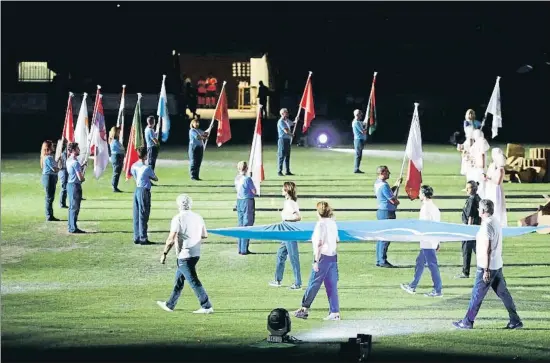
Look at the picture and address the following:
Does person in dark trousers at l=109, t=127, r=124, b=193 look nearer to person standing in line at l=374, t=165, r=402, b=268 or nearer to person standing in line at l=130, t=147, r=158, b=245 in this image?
person standing in line at l=130, t=147, r=158, b=245

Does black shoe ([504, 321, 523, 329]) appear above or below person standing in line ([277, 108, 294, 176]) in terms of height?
below

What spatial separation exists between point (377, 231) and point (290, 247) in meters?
1.40

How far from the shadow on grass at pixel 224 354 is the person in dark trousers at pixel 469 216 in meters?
5.37

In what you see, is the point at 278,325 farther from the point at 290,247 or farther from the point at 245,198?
the point at 245,198

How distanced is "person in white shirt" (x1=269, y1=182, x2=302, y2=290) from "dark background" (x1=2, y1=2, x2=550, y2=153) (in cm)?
3351

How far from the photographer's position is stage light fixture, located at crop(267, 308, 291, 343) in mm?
18062

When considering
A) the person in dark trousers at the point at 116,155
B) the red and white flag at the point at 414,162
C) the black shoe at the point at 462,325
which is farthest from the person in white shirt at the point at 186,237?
the person in dark trousers at the point at 116,155

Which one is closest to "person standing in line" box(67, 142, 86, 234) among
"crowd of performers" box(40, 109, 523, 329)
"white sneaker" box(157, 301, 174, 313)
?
"crowd of performers" box(40, 109, 523, 329)

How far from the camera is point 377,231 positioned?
22.7m

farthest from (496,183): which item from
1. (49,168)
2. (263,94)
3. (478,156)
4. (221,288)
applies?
(263,94)

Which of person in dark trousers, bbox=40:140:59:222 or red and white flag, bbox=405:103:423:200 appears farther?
person in dark trousers, bbox=40:140:59:222

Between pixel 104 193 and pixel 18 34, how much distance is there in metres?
25.6

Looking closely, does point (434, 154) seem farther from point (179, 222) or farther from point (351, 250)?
point (179, 222)

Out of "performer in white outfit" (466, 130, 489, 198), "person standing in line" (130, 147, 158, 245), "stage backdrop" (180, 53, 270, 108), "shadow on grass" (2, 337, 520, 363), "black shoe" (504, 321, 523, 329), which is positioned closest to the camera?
"shadow on grass" (2, 337, 520, 363)
